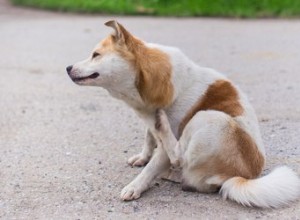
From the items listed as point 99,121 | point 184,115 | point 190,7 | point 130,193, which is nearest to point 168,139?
point 184,115

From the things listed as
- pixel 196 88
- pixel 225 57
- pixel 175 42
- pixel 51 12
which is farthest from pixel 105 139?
pixel 51 12

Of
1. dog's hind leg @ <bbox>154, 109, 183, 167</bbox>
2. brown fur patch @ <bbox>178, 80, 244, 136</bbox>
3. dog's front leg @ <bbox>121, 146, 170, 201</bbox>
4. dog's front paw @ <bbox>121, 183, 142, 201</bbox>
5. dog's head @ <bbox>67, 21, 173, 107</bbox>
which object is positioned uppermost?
dog's head @ <bbox>67, 21, 173, 107</bbox>

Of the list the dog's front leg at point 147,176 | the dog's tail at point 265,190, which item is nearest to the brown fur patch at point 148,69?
the dog's front leg at point 147,176

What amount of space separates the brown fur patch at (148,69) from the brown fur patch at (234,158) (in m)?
0.49

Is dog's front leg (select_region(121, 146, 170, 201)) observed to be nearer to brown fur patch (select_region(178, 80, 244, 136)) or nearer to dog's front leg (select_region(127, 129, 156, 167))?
brown fur patch (select_region(178, 80, 244, 136))

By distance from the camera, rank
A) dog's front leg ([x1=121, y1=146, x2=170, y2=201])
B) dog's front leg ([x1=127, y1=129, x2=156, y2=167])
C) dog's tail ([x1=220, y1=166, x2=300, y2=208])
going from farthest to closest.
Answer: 1. dog's front leg ([x1=127, y1=129, x2=156, y2=167])
2. dog's front leg ([x1=121, y1=146, x2=170, y2=201])
3. dog's tail ([x1=220, y1=166, x2=300, y2=208])

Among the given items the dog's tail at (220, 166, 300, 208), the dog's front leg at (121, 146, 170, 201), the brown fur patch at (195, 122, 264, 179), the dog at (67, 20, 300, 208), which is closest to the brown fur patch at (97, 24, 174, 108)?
the dog at (67, 20, 300, 208)

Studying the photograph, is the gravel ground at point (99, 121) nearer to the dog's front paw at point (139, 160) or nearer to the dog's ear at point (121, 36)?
the dog's front paw at point (139, 160)

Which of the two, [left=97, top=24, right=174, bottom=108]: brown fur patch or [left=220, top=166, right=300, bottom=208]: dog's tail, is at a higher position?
[left=97, top=24, right=174, bottom=108]: brown fur patch

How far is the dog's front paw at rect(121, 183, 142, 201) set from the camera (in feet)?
13.7

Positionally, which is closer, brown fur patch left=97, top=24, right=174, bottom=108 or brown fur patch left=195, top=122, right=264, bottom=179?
brown fur patch left=195, top=122, right=264, bottom=179

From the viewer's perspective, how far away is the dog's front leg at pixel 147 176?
419cm

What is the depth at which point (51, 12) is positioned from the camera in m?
14.8

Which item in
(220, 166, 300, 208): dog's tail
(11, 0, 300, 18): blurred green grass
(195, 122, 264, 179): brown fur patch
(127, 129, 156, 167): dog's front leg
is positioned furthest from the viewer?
(11, 0, 300, 18): blurred green grass
